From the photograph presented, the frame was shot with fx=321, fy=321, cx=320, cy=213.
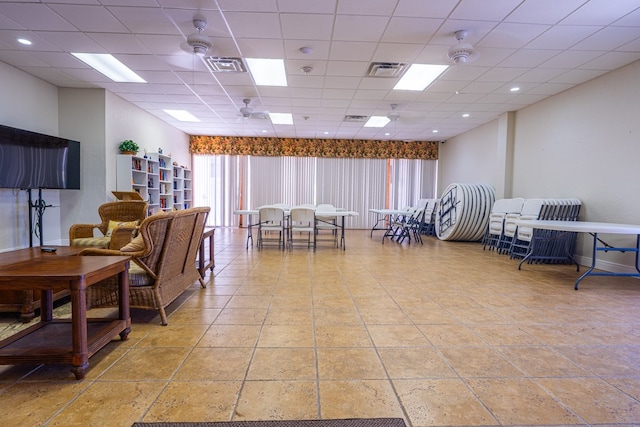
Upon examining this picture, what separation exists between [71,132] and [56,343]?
17.3ft

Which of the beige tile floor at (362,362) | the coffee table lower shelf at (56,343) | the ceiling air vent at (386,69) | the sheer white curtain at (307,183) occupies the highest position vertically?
the ceiling air vent at (386,69)

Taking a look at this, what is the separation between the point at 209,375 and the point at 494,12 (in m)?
4.10

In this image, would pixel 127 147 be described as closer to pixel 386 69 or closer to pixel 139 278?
pixel 139 278

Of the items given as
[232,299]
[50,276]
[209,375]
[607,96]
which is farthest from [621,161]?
[50,276]

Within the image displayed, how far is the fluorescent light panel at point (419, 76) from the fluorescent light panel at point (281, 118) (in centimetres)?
290

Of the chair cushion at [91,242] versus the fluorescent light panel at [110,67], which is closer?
the chair cushion at [91,242]

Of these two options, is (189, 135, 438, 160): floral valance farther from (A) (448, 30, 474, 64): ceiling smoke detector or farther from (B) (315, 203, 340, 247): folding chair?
(A) (448, 30, 474, 64): ceiling smoke detector

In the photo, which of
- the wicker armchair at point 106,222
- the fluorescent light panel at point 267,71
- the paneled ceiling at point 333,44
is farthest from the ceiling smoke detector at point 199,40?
the wicker armchair at point 106,222

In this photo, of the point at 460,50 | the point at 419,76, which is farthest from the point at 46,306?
the point at 419,76

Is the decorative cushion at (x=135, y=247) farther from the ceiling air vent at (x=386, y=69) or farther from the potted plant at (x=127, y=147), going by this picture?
the potted plant at (x=127, y=147)

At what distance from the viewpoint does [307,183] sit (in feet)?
34.3

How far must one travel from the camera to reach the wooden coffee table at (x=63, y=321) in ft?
5.64

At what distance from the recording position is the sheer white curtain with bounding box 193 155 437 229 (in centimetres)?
1028

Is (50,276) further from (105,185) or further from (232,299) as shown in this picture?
(105,185)
